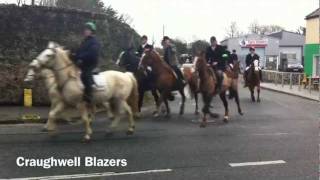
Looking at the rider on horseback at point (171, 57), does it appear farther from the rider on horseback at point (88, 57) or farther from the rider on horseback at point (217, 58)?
the rider on horseback at point (88, 57)

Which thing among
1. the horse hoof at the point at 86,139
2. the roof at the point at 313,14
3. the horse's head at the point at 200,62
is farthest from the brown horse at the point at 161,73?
the roof at the point at 313,14

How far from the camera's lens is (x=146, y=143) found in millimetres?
11945

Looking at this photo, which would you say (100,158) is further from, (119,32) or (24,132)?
(119,32)

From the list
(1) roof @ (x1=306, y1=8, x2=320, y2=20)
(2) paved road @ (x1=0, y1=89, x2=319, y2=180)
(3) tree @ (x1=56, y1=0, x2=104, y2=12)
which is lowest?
(2) paved road @ (x1=0, y1=89, x2=319, y2=180)

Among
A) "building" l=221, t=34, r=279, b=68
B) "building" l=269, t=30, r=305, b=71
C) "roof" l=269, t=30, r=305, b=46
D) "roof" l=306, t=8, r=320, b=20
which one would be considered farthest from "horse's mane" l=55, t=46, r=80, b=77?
"roof" l=269, t=30, r=305, b=46

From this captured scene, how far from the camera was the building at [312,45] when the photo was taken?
36688mm

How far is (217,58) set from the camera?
642 inches

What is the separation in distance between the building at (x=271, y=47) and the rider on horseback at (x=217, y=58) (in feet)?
127

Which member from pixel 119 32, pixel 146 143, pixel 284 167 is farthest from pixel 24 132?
pixel 119 32

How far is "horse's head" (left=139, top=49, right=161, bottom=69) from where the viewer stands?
52.8 ft

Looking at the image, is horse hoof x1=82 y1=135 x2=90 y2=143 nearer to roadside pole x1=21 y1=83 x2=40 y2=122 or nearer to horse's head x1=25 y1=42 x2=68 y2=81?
horse's head x1=25 y1=42 x2=68 y2=81

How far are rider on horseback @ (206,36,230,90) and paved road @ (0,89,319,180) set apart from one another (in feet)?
4.71

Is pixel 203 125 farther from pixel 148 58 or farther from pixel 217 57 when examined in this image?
pixel 148 58

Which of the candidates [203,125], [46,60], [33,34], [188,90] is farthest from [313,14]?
[46,60]
